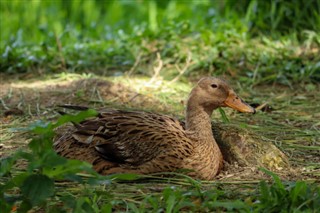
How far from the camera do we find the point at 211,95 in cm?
595

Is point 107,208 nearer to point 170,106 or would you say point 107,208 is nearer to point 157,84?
point 170,106

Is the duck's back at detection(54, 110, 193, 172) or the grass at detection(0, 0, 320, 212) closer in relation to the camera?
the grass at detection(0, 0, 320, 212)

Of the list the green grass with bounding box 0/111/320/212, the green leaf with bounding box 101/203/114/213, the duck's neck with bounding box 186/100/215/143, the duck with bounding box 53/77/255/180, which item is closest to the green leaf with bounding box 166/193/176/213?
the green grass with bounding box 0/111/320/212

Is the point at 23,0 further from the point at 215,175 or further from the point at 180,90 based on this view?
the point at 215,175

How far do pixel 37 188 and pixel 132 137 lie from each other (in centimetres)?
144

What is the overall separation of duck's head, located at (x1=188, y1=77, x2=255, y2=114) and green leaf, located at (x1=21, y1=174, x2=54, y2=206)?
2.01m

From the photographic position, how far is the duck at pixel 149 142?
542cm

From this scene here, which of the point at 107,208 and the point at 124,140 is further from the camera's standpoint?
the point at 124,140

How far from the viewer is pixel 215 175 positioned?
5656 mm

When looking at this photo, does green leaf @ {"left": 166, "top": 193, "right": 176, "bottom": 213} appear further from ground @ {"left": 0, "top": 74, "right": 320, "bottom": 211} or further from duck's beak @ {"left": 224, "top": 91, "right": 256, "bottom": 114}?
duck's beak @ {"left": 224, "top": 91, "right": 256, "bottom": 114}

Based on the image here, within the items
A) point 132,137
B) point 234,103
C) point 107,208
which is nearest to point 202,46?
point 234,103

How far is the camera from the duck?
542cm

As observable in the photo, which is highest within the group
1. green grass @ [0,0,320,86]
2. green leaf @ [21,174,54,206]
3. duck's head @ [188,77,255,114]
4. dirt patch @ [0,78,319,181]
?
green leaf @ [21,174,54,206]

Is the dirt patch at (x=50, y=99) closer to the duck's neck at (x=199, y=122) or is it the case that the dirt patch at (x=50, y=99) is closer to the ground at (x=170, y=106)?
the ground at (x=170, y=106)
